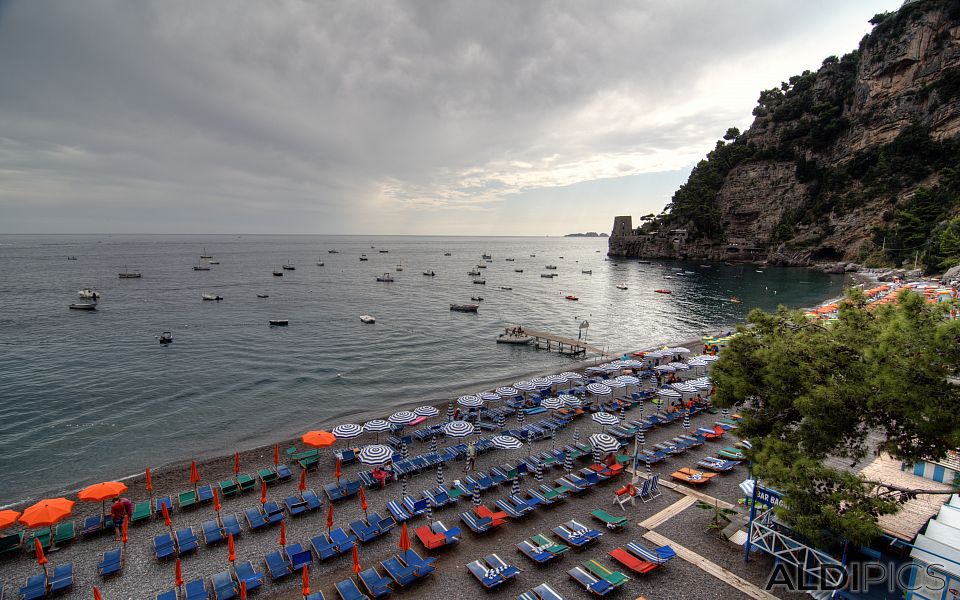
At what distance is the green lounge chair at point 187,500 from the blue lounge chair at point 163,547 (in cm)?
236

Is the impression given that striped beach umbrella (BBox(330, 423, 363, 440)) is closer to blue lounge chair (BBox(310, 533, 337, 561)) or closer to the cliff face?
blue lounge chair (BBox(310, 533, 337, 561))

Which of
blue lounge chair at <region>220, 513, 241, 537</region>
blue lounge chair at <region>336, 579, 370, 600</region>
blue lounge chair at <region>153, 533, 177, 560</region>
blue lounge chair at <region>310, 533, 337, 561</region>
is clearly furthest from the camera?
blue lounge chair at <region>220, 513, 241, 537</region>

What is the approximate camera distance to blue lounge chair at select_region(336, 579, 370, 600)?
12.2 metres

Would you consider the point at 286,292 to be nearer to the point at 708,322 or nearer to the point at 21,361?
the point at 21,361

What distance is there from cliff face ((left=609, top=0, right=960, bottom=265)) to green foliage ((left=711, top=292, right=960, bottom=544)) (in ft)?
349

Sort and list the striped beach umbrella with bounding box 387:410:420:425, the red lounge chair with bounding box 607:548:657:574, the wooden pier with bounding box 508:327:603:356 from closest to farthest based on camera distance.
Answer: the red lounge chair with bounding box 607:548:657:574 → the striped beach umbrella with bounding box 387:410:420:425 → the wooden pier with bounding box 508:327:603:356

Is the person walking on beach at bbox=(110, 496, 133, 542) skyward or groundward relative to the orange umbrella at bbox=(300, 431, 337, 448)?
groundward

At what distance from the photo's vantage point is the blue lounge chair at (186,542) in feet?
47.6

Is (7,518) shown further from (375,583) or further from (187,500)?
(375,583)

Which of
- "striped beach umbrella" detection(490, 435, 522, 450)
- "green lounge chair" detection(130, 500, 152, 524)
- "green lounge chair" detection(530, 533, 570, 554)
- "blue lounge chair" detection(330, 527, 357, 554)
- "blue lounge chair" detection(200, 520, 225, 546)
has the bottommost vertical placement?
"green lounge chair" detection(130, 500, 152, 524)

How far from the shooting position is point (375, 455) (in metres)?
19.0

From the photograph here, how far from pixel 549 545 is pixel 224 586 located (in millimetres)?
10227

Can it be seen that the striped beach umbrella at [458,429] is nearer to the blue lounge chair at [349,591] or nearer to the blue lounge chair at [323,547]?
the blue lounge chair at [323,547]

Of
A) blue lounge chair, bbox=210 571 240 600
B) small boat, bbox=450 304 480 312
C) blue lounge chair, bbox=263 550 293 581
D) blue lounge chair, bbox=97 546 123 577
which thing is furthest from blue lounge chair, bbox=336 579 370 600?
small boat, bbox=450 304 480 312
